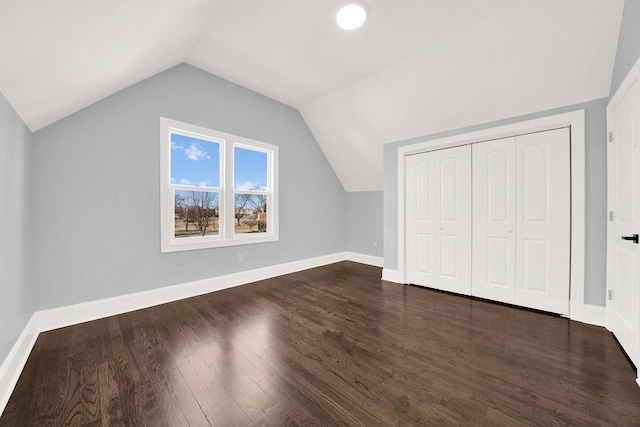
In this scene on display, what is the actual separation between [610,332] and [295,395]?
3010 millimetres

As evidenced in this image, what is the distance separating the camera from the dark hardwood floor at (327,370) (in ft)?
4.67

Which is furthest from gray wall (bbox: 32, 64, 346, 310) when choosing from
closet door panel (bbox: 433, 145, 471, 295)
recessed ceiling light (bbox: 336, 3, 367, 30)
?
closet door panel (bbox: 433, 145, 471, 295)

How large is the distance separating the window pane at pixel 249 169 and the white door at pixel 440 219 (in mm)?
2451

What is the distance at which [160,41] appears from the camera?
2.29 meters

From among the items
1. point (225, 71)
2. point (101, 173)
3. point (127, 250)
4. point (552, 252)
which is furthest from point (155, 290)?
point (552, 252)

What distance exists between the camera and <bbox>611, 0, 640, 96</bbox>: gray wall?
1818mm

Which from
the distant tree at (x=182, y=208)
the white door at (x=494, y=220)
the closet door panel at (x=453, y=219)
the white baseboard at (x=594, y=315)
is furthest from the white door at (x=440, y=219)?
the distant tree at (x=182, y=208)

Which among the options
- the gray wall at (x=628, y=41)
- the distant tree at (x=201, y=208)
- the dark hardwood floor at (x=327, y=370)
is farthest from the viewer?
the distant tree at (x=201, y=208)

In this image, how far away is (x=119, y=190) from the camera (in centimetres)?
286

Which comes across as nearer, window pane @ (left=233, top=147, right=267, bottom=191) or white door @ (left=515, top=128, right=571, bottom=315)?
white door @ (left=515, top=128, right=571, bottom=315)

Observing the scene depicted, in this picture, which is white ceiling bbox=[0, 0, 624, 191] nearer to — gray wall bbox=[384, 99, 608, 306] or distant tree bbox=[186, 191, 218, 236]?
gray wall bbox=[384, 99, 608, 306]

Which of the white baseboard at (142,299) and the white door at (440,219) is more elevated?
the white door at (440,219)

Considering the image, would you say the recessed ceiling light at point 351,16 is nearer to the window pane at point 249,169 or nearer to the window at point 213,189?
the window at point 213,189

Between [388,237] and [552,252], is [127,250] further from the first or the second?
[552,252]
